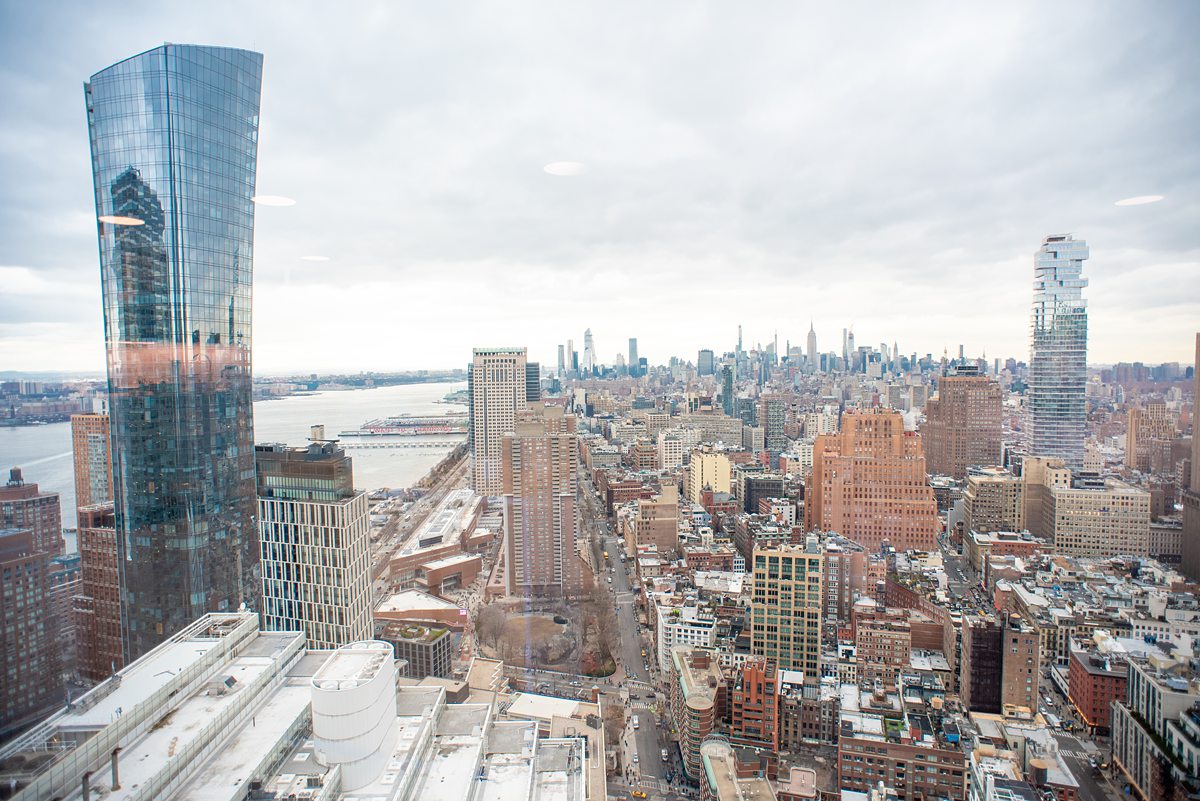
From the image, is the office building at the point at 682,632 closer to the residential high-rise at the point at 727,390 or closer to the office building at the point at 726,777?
the office building at the point at 726,777

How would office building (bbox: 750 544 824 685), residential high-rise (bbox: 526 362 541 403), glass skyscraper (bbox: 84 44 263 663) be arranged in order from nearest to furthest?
1. glass skyscraper (bbox: 84 44 263 663)
2. office building (bbox: 750 544 824 685)
3. residential high-rise (bbox: 526 362 541 403)

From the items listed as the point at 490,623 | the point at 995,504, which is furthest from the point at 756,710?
the point at 995,504

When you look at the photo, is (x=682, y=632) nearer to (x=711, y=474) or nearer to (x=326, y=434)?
(x=326, y=434)

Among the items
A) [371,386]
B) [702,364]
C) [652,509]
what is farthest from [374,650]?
[702,364]

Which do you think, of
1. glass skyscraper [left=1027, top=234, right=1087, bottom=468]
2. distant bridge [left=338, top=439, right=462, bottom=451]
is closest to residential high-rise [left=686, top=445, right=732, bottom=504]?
glass skyscraper [left=1027, top=234, right=1087, bottom=468]

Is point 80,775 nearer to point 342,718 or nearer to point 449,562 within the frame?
point 342,718

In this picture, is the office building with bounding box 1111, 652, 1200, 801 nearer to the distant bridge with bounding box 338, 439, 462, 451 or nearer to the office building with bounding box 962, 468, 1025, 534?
the distant bridge with bounding box 338, 439, 462, 451
